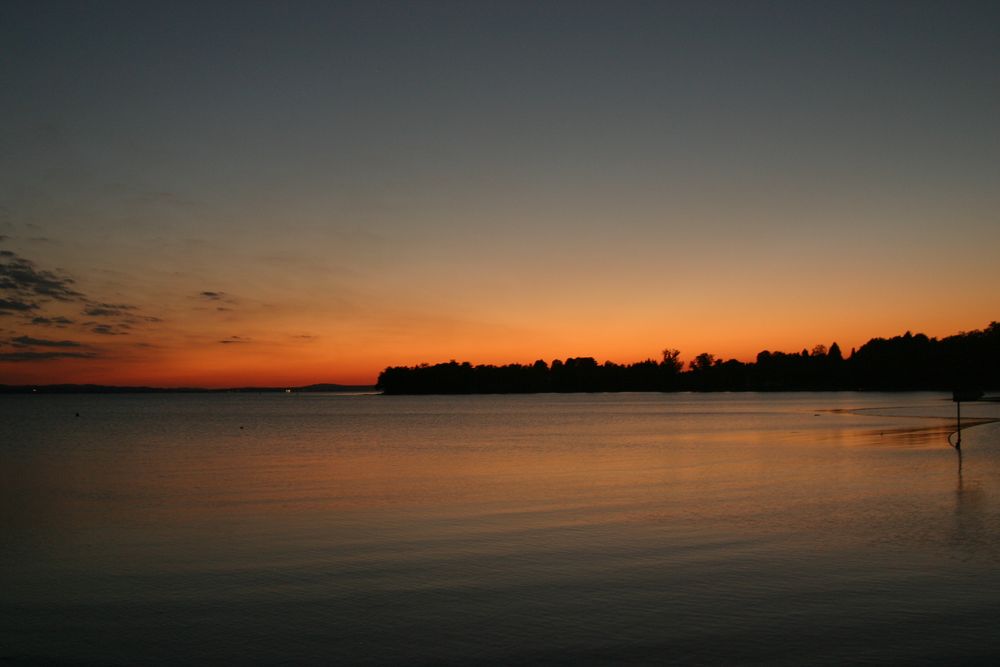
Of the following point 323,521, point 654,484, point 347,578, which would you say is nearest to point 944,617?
point 347,578

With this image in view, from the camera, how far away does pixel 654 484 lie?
2733 cm

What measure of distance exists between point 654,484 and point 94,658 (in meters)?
20.3

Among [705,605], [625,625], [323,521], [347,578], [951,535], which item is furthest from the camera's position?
[323,521]

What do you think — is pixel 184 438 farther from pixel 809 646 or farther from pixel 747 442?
pixel 809 646

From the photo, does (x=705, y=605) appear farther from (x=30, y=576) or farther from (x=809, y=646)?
(x=30, y=576)

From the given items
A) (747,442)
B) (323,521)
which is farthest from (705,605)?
(747,442)

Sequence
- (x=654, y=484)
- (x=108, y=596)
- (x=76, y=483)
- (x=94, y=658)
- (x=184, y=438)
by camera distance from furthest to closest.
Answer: (x=184, y=438) → (x=76, y=483) → (x=654, y=484) → (x=108, y=596) → (x=94, y=658)

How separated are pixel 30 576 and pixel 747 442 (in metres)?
42.4

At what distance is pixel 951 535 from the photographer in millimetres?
16703

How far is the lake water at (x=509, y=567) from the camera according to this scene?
10.1m

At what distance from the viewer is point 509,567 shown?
14.2m

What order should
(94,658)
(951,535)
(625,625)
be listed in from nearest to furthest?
(94,658) → (625,625) → (951,535)

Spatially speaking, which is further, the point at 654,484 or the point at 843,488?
the point at 654,484

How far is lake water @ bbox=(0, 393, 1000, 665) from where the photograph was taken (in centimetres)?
1005
